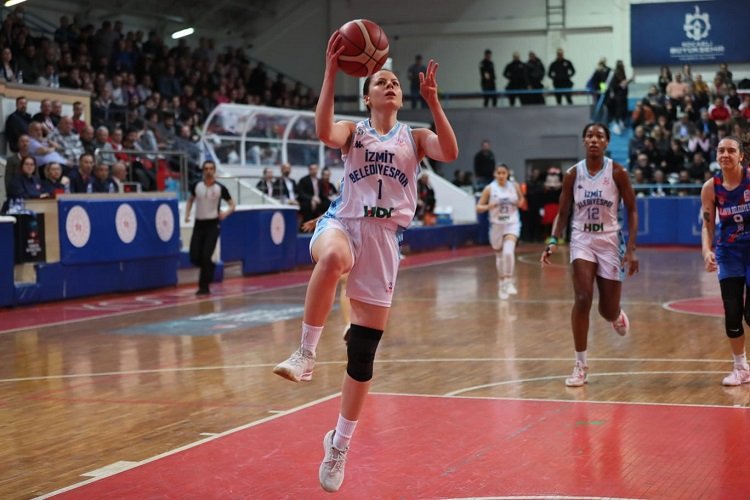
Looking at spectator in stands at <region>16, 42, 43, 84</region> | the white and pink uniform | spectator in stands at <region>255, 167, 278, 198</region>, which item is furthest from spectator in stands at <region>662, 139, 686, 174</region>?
the white and pink uniform

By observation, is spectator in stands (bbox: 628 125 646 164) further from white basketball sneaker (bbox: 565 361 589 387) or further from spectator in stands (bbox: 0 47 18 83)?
white basketball sneaker (bbox: 565 361 589 387)

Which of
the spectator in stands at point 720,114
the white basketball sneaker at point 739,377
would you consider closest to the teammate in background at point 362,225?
the white basketball sneaker at point 739,377

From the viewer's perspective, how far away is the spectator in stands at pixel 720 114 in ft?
90.8

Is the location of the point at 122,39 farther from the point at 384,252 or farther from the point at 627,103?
the point at 384,252

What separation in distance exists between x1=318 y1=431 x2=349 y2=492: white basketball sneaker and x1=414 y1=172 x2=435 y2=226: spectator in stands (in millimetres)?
21193

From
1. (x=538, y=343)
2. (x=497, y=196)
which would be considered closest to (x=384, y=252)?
(x=538, y=343)

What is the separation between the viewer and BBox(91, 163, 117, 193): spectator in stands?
16.7 m

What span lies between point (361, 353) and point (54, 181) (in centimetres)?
1148

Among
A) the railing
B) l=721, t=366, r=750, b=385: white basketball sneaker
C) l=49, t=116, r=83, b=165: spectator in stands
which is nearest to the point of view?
l=721, t=366, r=750, b=385: white basketball sneaker

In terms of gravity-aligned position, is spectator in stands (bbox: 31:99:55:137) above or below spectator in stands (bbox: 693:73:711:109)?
below

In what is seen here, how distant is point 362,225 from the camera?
18.7 ft

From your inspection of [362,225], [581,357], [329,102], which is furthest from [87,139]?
[329,102]

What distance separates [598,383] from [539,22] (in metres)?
28.0

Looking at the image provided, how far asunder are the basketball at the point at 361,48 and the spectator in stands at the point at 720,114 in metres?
23.4
